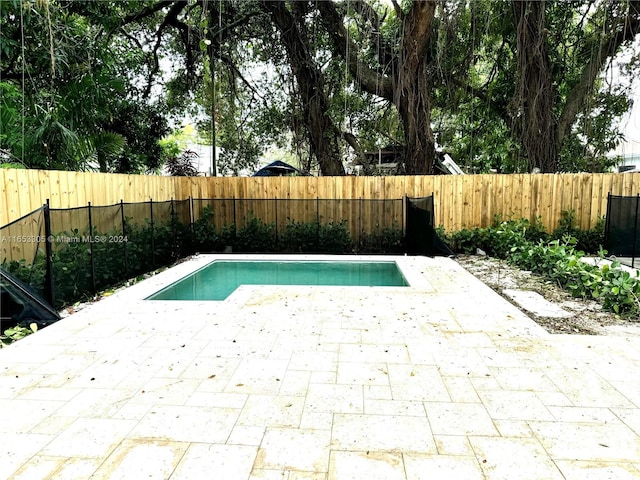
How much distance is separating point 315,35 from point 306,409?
903 cm

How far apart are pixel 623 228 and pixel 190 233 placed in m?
7.91

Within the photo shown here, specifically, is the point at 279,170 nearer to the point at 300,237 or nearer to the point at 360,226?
the point at 300,237

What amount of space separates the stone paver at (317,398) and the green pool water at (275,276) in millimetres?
1705

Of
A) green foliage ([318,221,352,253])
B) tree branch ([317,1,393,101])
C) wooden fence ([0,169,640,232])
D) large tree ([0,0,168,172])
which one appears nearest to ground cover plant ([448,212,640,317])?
wooden fence ([0,169,640,232])

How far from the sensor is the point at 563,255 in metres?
5.88

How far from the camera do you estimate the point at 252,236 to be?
8.45 m

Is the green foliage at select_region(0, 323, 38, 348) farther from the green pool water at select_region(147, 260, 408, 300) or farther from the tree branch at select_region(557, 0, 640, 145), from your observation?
the tree branch at select_region(557, 0, 640, 145)

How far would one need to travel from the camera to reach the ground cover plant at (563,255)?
14.5 feet

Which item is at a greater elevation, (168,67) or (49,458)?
(168,67)

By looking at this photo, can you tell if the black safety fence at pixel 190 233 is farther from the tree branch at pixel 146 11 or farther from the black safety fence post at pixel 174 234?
the tree branch at pixel 146 11

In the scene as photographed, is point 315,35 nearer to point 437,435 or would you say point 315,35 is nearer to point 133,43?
point 133,43

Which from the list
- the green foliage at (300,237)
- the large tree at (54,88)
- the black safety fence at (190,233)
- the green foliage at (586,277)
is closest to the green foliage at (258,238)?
the black safety fence at (190,233)

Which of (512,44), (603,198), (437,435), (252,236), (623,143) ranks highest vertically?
(512,44)

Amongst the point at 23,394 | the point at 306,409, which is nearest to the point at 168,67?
the point at 23,394
